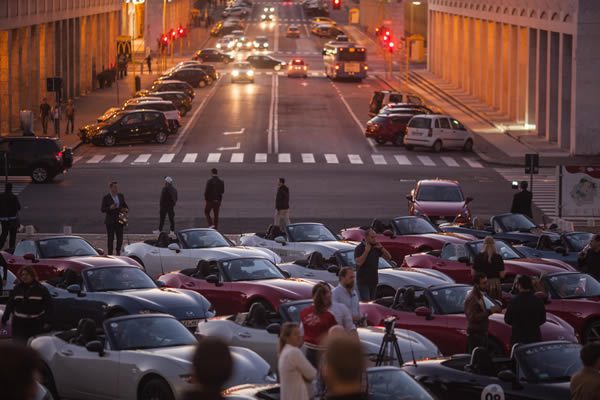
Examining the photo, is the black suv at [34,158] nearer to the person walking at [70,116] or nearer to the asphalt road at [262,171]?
the asphalt road at [262,171]

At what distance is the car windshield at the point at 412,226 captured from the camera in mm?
30141

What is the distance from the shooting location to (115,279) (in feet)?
71.9

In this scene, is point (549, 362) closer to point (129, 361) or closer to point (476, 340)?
point (476, 340)

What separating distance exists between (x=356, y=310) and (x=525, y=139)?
4885 centimetres

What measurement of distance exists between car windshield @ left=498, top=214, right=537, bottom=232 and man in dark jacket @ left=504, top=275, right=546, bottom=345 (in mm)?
12924

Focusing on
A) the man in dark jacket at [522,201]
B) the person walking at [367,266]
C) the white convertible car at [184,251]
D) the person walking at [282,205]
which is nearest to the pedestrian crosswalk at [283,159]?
the person walking at [282,205]

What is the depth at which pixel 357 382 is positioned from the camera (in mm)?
8234

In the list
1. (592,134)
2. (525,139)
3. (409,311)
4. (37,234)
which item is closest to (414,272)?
(409,311)

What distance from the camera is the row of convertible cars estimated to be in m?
15.8

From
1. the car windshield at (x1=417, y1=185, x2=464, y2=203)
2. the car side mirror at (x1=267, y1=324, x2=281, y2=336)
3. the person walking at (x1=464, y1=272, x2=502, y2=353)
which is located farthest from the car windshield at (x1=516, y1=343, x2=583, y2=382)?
the car windshield at (x1=417, y1=185, x2=464, y2=203)

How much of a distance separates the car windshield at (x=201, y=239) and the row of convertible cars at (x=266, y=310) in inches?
0.9

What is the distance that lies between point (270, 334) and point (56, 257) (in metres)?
8.29

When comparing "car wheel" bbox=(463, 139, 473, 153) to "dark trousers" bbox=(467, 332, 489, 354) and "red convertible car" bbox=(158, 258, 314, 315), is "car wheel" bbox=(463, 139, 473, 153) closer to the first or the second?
"red convertible car" bbox=(158, 258, 314, 315)

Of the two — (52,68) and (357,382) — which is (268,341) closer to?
(357,382)
